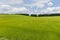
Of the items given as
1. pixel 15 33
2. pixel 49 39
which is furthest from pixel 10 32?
pixel 49 39

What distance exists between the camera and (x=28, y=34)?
25.0 m

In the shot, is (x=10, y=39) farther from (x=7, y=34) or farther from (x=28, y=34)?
(x=28, y=34)

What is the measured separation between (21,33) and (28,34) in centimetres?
94

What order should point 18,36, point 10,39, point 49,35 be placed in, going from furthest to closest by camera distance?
point 49,35 < point 18,36 < point 10,39

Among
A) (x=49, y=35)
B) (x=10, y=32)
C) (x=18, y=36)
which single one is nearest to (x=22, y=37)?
(x=18, y=36)

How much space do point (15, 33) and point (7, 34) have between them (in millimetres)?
1232

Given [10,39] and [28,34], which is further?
[28,34]

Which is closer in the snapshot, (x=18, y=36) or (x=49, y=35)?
(x=18, y=36)

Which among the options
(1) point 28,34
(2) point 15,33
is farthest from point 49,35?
(2) point 15,33

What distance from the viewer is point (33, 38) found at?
78.7 feet

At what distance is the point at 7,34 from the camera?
2384 cm

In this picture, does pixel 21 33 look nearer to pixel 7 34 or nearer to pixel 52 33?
pixel 7 34

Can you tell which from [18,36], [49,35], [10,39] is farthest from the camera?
[49,35]

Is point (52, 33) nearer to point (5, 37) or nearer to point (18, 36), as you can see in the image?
point (18, 36)
